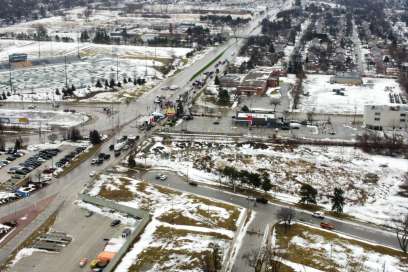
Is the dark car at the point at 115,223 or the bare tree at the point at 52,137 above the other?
the bare tree at the point at 52,137

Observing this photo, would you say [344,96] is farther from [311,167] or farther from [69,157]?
[69,157]

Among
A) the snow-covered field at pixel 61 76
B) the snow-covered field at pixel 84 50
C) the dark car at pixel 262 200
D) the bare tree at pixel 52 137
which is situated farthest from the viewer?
the snow-covered field at pixel 84 50

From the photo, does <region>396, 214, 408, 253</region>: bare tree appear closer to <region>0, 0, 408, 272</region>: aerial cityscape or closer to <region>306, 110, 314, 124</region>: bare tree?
<region>0, 0, 408, 272</region>: aerial cityscape

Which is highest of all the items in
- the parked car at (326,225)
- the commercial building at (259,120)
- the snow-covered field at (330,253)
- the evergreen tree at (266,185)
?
the commercial building at (259,120)

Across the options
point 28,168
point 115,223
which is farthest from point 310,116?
point 28,168

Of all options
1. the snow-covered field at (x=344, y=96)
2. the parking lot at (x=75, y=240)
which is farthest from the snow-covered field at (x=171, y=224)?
the snow-covered field at (x=344, y=96)

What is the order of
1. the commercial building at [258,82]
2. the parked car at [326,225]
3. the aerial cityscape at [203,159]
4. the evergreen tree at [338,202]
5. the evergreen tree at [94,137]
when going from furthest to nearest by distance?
the commercial building at [258,82]
the evergreen tree at [94,137]
the evergreen tree at [338,202]
the parked car at [326,225]
the aerial cityscape at [203,159]

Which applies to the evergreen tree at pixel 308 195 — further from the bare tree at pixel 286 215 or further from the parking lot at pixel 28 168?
the parking lot at pixel 28 168
